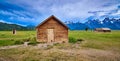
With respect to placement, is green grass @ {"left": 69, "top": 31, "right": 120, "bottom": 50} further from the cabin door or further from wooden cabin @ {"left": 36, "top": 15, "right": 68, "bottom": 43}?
the cabin door

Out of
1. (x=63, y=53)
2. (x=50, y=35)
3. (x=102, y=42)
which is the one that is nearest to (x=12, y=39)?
(x=50, y=35)

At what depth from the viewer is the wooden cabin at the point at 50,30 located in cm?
3934

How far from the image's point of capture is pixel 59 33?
3997cm

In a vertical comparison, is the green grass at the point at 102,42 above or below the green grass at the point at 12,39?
below

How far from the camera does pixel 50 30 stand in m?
39.5

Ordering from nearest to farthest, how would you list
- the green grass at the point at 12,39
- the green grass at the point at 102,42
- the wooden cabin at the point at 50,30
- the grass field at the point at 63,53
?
the grass field at the point at 63,53 → the green grass at the point at 102,42 → the green grass at the point at 12,39 → the wooden cabin at the point at 50,30

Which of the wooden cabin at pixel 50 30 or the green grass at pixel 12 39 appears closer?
the green grass at pixel 12 39

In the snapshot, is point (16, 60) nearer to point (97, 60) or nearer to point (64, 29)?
point (97, 60)

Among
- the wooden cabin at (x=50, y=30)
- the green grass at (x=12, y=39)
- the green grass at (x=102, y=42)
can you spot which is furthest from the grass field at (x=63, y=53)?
the wooden cabin at (x=50, y=30)

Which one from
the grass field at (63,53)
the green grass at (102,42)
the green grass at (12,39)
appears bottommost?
the grass field at (63,53)

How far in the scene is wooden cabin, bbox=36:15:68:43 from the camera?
39344mm

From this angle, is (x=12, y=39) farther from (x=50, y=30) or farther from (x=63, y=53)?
(x=63, y=53)

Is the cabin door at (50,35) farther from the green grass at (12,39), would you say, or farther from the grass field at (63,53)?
the grass field at (63,53)

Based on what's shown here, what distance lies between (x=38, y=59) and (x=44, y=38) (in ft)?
69.7
